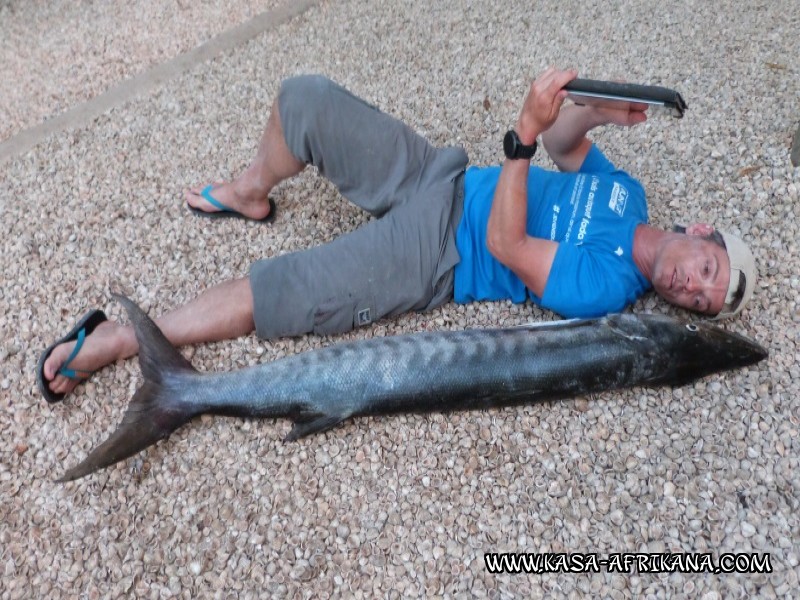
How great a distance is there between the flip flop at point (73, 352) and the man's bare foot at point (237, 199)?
0.75 metres

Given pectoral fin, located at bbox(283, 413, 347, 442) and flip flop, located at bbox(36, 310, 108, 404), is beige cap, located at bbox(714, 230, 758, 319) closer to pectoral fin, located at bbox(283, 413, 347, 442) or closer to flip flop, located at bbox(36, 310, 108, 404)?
pectoral fin, located at bbox(283, 413, 347, 442)

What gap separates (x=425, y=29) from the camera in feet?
14.1

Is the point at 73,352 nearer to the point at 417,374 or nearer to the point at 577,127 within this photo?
the point at 417,374

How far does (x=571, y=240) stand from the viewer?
2371 mm

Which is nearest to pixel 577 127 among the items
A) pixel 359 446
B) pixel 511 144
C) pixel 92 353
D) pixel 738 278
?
pixel 511 144

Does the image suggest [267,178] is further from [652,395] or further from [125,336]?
[652,395]

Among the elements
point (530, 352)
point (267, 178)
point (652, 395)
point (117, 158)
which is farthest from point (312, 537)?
point (117, 158)

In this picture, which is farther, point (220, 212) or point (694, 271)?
point (220, 212)

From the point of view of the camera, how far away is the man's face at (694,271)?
2.29 meters

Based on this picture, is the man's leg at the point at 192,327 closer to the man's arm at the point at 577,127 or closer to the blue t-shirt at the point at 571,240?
the blue t-shirt at the point at 571,240

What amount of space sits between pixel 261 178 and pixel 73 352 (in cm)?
107

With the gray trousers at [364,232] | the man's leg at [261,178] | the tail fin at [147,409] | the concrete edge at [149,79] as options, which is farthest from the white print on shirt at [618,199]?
the concrete edge at [149,79]

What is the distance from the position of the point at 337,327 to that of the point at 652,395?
1.21 m

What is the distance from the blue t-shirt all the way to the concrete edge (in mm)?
2398
